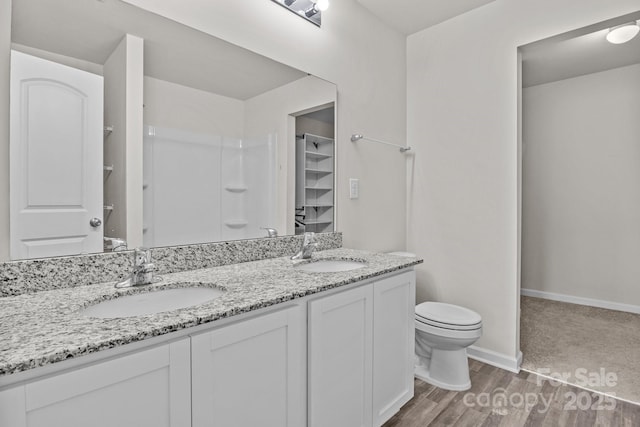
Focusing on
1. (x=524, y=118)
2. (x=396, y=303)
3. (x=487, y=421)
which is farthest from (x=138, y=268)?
(x=524, y=118)

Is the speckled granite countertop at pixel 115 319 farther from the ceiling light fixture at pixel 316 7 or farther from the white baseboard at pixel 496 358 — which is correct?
the ceiling light fixture at pixel 316 7

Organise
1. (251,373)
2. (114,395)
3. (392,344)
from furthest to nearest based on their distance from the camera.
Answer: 1. (392,344)
2. (251,373)
3. (114,395)

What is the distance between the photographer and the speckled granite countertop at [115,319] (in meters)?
0.65

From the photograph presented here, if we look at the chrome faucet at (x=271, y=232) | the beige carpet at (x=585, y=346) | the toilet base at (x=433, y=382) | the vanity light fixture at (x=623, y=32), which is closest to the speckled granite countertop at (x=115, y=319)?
the chrome faucet at (x=271, y=232)

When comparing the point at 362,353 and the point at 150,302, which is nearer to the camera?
the point at 150,302

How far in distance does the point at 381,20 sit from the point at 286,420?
257 cm

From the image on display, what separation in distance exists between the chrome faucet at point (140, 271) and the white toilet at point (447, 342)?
153 centimetres

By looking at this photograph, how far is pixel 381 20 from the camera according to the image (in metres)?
2.43

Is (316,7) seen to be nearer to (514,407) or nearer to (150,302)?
(150,302)

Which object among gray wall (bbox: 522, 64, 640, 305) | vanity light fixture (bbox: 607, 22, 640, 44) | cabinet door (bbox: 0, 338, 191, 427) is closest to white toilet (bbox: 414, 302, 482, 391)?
cabinet door (bbox: 0, 338, 191, 427)

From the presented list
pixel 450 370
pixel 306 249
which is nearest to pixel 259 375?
pixel 306 249

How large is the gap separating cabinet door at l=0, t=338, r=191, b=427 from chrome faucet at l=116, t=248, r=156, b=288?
1.38 ft

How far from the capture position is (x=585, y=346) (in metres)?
2.44

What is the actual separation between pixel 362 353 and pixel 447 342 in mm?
738
